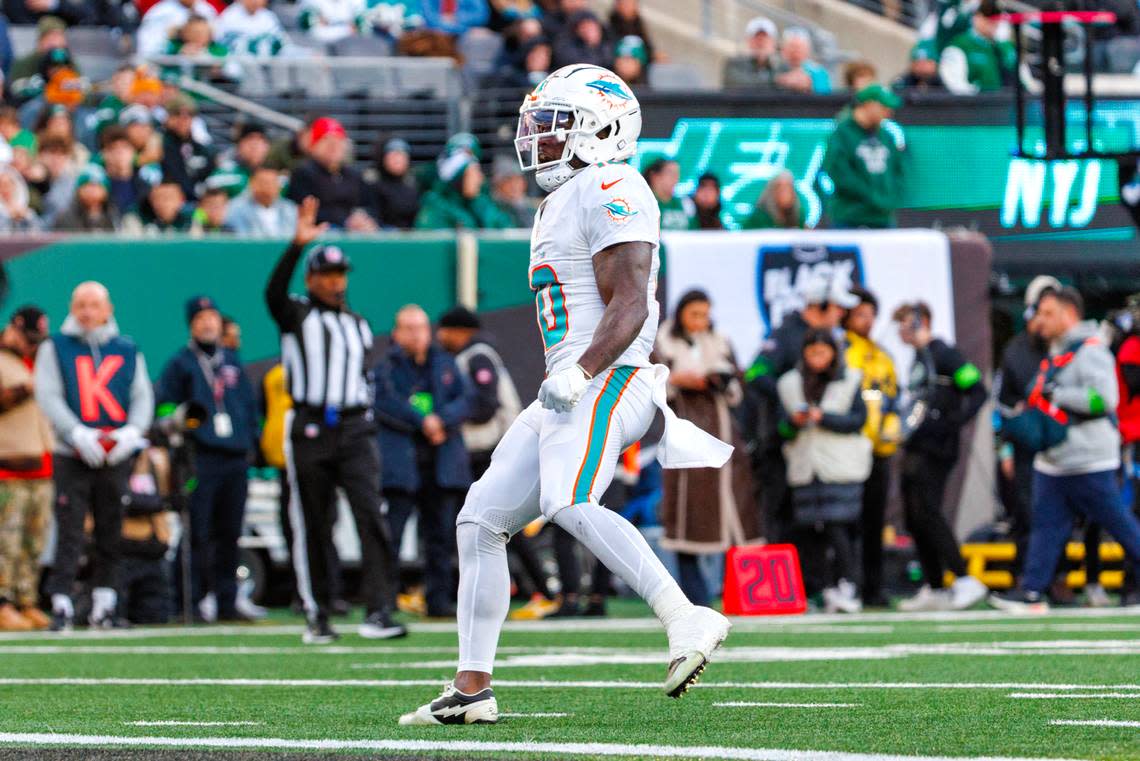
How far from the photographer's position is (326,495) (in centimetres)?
1055

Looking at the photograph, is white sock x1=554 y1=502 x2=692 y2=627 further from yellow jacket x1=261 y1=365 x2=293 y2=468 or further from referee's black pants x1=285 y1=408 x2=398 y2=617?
yellow jacket x1=261 y1=365 x2=293 y2=468

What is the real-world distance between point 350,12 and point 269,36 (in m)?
1.51

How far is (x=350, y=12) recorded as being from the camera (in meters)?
21.0

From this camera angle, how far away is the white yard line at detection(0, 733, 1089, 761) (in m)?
4.72

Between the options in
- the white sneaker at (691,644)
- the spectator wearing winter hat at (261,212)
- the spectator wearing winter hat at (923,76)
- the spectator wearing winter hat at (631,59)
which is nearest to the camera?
the white sneaker at (691,644)

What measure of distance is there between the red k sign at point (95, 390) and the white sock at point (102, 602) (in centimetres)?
95

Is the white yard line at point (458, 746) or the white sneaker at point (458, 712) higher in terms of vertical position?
the white yard line at point (458, 746)

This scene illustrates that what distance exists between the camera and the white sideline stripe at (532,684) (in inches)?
267

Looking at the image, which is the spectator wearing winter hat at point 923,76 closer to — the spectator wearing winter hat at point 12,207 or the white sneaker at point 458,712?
the spectator wearing winter hat at point 12,207

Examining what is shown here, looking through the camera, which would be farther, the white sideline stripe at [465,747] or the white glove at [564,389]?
the white glove at [564,389]

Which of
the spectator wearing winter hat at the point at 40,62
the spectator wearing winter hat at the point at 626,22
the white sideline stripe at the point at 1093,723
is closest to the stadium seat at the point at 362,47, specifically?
the spectator wearing winter hat at the point at 626,22

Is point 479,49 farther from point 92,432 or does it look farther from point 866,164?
point 92,432

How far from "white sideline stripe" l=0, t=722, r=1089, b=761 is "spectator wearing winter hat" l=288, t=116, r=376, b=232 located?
33.6 feet

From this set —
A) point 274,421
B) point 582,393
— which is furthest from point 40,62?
point 582,393
